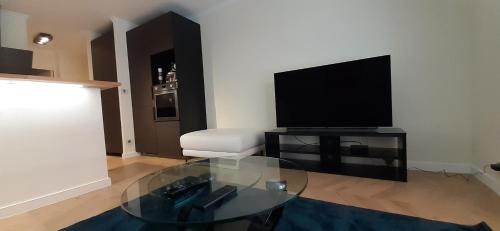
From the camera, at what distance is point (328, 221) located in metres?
1.25

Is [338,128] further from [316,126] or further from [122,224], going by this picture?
[122,224]

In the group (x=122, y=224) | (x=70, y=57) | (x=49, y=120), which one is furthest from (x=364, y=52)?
(x=70, y=57)

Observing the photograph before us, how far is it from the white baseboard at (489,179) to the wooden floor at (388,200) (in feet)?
0.11

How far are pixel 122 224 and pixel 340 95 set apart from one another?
6.68ft

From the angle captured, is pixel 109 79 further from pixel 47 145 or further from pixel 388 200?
pixel 388 200

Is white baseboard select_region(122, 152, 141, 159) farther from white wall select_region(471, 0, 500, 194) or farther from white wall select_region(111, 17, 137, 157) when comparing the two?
white wall select_region(471, 0, 500, 194)

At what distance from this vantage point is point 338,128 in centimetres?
231

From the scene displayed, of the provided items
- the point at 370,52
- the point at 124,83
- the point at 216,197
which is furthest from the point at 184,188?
the point at 124,83

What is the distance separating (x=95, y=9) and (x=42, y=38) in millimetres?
1799

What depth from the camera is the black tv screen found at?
6.63 ft

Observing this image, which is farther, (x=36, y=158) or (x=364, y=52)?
(x=364, y=52)

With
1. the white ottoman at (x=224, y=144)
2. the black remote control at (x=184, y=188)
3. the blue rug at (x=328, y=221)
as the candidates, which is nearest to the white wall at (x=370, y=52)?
the white ottoman at (x=224, y=144)

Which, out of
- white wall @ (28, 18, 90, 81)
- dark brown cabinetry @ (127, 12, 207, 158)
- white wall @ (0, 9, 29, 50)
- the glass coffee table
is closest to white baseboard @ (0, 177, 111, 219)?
the glass coffee table

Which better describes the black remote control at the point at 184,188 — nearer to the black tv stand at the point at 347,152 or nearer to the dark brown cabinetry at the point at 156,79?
the black tv stand at the point at 347,152
